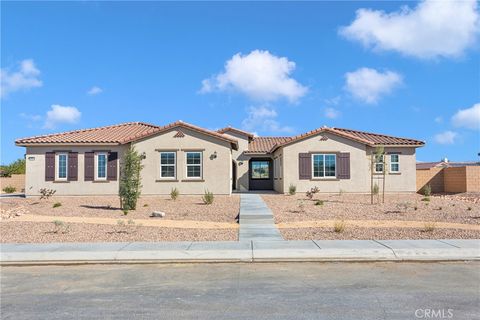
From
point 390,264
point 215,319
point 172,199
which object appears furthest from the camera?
point 172,199

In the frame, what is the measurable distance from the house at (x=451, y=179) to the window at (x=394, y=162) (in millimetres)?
3700

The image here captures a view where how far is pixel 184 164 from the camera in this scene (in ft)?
79.1

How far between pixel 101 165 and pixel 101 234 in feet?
42.8

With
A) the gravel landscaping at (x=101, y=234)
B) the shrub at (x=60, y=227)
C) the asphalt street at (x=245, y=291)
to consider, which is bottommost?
the asphalt street at (x=245, y=291)

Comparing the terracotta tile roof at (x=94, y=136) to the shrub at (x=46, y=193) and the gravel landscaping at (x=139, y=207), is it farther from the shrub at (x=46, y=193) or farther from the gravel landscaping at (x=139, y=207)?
the gravel landscaping at (x=139, y=207)

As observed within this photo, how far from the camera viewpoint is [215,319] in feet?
17.8

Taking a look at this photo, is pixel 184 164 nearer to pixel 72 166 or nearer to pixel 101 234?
pixel 72 166

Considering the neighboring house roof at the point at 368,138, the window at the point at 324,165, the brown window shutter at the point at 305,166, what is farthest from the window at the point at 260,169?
the window at the point at 324,165

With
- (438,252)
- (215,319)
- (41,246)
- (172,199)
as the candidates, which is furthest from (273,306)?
(172,199)

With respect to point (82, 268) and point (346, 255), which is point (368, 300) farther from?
point (82, 268)

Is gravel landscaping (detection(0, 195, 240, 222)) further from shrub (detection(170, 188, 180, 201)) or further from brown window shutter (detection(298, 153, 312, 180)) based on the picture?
brown window shutter (detection(298, 153, 312, 180))

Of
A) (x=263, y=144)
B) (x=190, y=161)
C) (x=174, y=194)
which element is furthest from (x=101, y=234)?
(x=263, y=144)

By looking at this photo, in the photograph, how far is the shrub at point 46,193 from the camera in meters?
22.9

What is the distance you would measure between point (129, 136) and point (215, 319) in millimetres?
Answer: 21414
